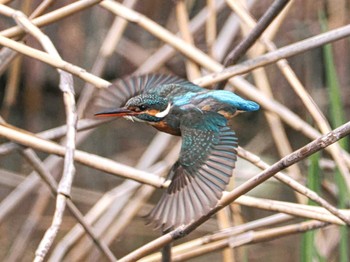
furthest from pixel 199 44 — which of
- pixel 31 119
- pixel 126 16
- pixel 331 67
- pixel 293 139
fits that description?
pixel 331 67

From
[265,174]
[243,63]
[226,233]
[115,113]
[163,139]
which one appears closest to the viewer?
[265,174]

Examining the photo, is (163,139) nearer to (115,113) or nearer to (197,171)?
(115,113)

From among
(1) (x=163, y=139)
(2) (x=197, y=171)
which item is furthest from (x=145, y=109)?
(1) (x=163, y=139)

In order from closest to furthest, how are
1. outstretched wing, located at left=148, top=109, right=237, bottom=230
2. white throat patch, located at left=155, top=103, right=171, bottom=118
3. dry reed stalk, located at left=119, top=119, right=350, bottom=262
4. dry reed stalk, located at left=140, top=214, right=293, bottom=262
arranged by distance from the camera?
dry reed stalk, located at left=119, top=119, right=350, bottom=262 < outstretched wing, located at left=148, top=109, right=237, bottom=230 < white throat patch, located at left=155, top=103, right=171, bottom=118 < dry reed stalk, located at left=140, top=214, right=293, bottom=262

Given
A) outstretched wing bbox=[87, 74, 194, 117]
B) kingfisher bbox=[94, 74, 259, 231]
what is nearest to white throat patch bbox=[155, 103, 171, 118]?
kingfisher bbox=[94, 74, 259, 231]

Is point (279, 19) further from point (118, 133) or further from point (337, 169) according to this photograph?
point (118, 133)

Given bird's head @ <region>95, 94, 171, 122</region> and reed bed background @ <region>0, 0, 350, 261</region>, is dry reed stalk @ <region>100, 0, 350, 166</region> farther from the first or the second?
bird's head @ <region>95, 94, 171, 122</region>

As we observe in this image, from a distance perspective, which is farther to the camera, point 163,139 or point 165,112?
point 163,139
